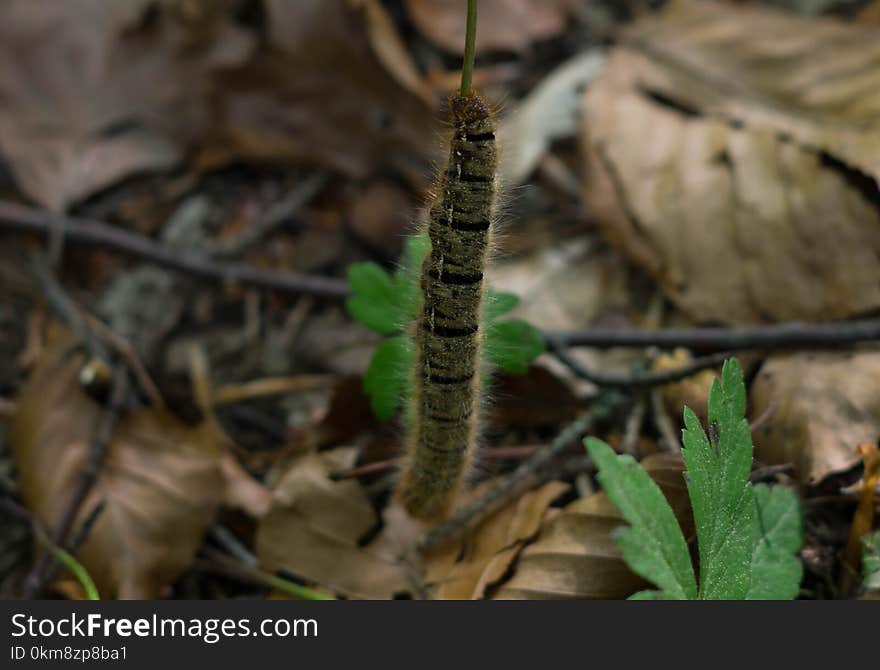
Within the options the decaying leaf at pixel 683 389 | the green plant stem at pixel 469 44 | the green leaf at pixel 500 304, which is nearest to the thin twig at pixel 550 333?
the decaying leaf at pixel 683 389

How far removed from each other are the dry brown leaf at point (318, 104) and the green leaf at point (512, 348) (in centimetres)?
165

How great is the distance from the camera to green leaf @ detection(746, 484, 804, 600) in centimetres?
203

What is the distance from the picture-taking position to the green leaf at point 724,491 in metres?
1.89

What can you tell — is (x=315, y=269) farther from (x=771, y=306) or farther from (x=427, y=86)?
(x=771, y=306)

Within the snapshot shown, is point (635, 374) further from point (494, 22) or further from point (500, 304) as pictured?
point (494, 22)

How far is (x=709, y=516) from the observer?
1904 mm

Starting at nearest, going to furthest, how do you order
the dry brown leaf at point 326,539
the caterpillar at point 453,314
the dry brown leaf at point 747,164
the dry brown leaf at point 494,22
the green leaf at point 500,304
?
the caterpillar at point 453,314 < the green leaf at point 500,304 < the dry brown leaf at point 326,539 < the dry brown leaf at point 747,164 < the dry brown leaf at point 494,22

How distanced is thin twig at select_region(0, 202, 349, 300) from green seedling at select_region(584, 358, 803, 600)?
1.75m

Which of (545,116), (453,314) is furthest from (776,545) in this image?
(545,116)

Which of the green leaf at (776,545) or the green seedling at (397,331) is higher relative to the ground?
the green seedling at (397,331)

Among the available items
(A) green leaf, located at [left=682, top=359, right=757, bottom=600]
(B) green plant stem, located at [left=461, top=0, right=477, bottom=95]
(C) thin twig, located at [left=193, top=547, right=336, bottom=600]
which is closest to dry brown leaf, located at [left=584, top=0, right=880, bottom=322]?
(A) green leaf, located at [left=682, top=359, right=757, bottom=600]

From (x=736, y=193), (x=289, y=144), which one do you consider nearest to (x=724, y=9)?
(x=736, y=193)

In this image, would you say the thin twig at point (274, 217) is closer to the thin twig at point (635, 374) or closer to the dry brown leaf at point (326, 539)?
the dry brown leaf at point (326, 539)

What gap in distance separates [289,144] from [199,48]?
2.17ft
